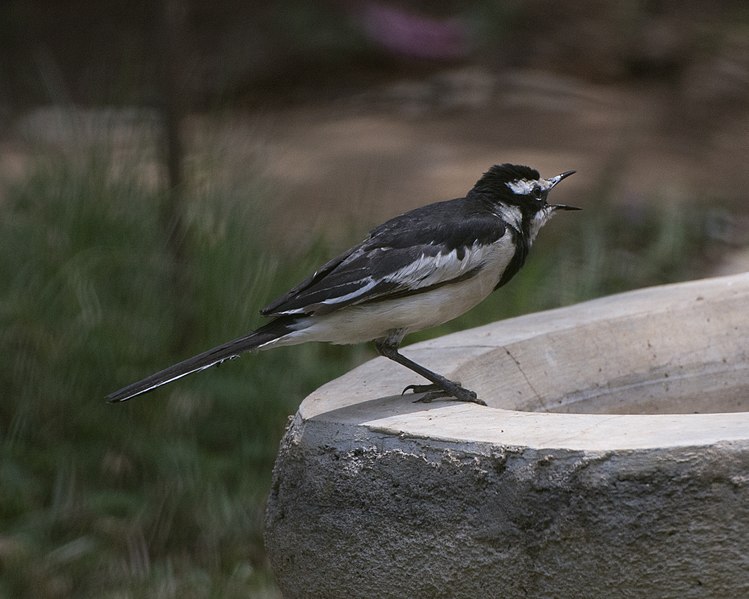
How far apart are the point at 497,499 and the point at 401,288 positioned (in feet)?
2.81

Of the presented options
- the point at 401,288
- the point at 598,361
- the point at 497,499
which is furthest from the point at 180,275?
the point at 497,499

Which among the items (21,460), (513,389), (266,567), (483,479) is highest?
(483,479)

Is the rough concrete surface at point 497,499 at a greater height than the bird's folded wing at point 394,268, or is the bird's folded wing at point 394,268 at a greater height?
the bird's folded wing at point 394,268

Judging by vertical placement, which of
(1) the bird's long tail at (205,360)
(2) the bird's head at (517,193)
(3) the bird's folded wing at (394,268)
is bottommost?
(1) the bird's long tail at (205,360)

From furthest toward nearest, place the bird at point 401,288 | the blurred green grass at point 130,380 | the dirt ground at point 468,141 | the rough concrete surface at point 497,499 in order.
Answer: the dirt ground at point 468,141 → the blurred green grass at point 130,380 → the bird at point 401,288 → the rough concrete surface at point 497,499

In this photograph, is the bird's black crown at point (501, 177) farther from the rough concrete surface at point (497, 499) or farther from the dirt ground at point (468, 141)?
the dirt ground at point (468, 141)

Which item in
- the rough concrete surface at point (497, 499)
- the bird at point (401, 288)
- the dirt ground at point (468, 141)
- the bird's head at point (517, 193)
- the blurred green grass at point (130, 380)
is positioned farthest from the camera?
the dirt ground at point (468, 141)

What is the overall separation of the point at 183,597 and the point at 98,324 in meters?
1.14

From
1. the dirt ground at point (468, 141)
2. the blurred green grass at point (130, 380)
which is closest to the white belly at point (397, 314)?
the blurred green grass at point (130, 380)

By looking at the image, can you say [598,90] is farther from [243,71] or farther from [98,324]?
[98,324]

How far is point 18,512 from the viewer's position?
4.36 m

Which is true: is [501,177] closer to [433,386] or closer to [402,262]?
[402,262]

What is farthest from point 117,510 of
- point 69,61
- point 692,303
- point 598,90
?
point 69,61

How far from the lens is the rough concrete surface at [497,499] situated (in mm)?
2055
